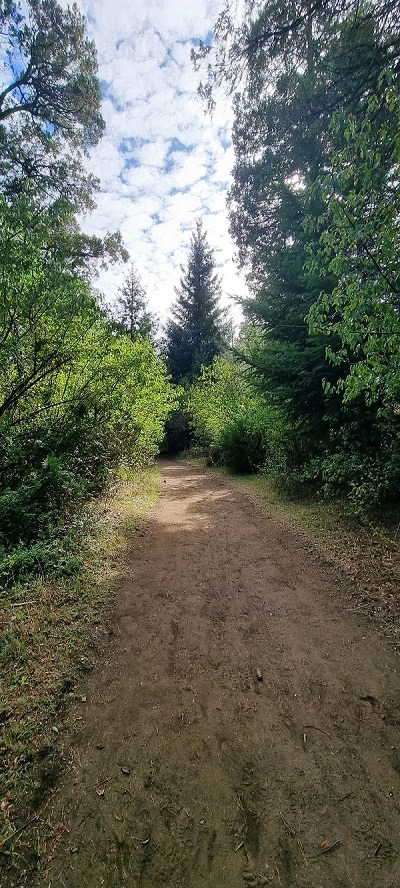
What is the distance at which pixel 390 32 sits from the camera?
4949 mm

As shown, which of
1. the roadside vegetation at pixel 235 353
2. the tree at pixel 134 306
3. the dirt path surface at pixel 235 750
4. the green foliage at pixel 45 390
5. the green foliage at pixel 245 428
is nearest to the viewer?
the dirt path surface at pixel 235 750

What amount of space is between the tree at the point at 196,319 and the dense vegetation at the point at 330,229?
1559 centimetres

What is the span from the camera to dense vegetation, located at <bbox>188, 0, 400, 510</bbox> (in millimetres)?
3701

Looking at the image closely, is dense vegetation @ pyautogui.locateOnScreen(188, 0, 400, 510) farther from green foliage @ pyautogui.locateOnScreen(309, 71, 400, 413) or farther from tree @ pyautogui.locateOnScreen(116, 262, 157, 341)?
tree @ pyautogui.locateOnScreen(116, 262, 157, 341)

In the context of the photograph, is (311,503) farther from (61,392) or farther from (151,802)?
(151,802)

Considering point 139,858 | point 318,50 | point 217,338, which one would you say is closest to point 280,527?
point 139,858

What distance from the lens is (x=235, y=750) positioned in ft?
7.29

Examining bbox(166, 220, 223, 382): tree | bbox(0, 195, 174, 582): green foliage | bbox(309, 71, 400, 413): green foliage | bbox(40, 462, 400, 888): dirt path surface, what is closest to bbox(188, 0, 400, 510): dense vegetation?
bbox(309, 71, 400, 413): green foliage

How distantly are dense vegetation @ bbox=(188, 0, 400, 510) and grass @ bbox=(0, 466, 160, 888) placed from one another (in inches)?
156

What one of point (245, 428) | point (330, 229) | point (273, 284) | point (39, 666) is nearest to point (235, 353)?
point (273, 284)

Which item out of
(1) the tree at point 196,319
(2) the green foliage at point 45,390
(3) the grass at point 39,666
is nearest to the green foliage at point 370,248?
(2) the green foliage at point 45,390

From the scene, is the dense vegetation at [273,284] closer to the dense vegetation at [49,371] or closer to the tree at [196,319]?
the dense vegetation at [49,371]

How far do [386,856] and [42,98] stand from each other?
15926 mm

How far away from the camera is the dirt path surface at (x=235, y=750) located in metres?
1.68
